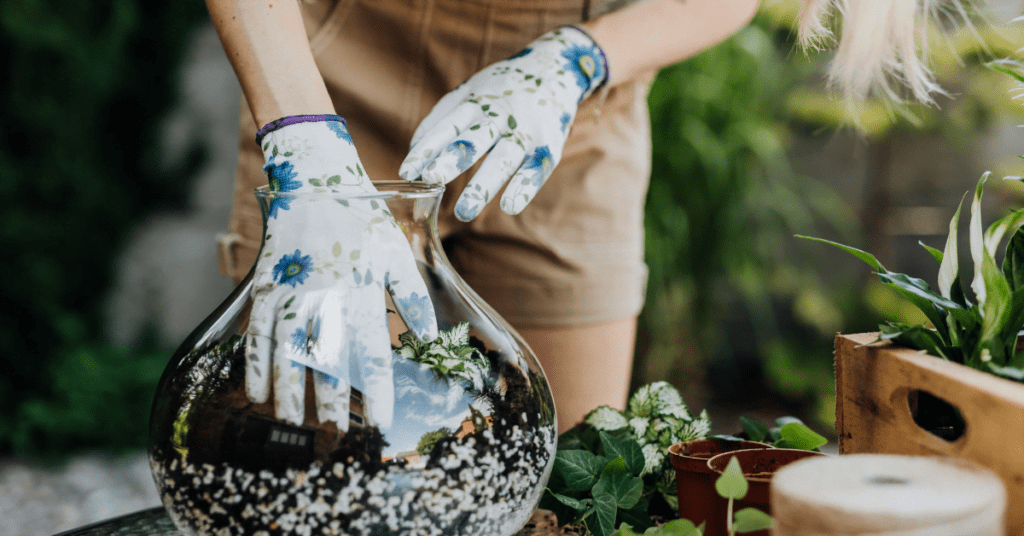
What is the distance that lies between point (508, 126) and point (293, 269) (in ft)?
0.81

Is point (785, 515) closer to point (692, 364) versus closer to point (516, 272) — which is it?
point (516, 272)

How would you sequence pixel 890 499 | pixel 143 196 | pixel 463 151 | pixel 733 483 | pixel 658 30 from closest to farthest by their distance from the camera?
Result: 1. pixel 890 499
2. pixel 733 483
3. pixel 463 151
4. pixel 658 30
5. pixel 143 196

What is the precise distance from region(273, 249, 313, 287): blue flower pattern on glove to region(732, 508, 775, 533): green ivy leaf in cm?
31

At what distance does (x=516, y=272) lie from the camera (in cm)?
100

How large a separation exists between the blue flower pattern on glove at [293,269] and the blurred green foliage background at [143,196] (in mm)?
1766

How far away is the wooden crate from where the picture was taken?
41 centimetres

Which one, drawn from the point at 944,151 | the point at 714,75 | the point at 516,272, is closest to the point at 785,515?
the point at 516,272

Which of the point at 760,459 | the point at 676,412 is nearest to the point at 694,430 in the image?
the point at 676,412

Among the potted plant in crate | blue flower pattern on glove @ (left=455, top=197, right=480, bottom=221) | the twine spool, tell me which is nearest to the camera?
the twine spool

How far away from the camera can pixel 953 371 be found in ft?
1.50

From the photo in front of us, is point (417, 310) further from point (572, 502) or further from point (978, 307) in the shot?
point (978, 307)

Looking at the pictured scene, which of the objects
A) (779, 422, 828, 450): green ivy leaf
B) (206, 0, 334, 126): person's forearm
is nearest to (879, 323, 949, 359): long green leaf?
(779, 422, 828, 450): green ivy leaf

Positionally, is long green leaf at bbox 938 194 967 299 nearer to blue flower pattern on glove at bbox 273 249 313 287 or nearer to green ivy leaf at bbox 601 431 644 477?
green ivy leaf at bbox 601 431 644 477

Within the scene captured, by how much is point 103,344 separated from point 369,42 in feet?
6.51
